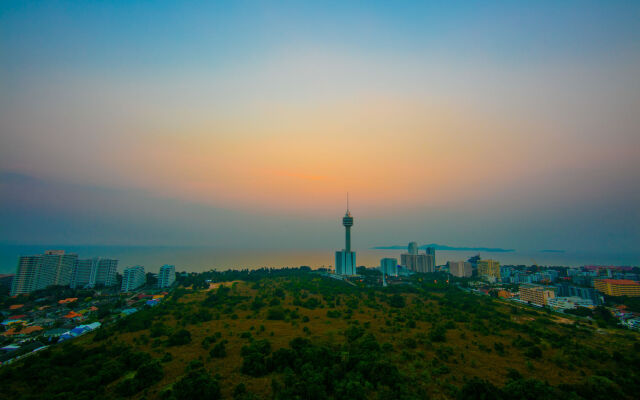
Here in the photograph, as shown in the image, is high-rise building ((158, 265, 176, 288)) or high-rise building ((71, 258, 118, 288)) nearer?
high-rise building ((71, 258, 118, 288))

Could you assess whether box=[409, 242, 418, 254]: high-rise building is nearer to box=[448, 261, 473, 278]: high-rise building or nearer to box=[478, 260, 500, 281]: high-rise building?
box=[448, 261, 473, 278]: high-rise building

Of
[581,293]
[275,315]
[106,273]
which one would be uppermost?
[106,273]

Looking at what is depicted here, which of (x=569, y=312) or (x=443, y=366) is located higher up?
(x=443, y=366)

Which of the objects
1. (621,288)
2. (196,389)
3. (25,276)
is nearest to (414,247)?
(621,288)

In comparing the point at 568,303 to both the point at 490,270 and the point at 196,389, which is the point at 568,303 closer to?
the point at 490,270

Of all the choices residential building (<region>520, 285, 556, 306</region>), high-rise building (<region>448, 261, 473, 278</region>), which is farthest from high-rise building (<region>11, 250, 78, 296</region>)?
high-rise building (<region>448, 261, 473, 278</region>)

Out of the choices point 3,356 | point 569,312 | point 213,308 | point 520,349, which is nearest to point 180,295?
point 213,308

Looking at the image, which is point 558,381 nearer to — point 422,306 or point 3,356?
point 422,306
